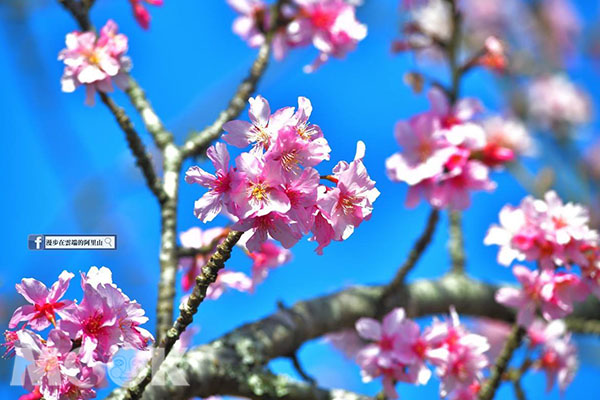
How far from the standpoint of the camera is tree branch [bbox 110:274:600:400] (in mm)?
1439

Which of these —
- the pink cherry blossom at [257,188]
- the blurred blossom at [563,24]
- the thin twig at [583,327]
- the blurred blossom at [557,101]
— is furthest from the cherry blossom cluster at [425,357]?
the blurred blossom at [563,24]

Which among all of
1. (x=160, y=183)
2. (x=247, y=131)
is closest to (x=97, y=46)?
(x=160, y=183)

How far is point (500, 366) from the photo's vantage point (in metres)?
1.65

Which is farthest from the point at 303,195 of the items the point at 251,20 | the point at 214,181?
the point at 251,20

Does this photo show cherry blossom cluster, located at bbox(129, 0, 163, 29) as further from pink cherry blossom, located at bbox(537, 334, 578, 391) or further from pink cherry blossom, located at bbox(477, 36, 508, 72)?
pink cherry blossom, located at bbox(537, 334, 578, 391)

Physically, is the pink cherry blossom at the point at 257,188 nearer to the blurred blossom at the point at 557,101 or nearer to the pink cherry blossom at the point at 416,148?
the pink cherry blossom at the point at 416,148

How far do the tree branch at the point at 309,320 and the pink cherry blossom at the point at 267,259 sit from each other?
0.51ft

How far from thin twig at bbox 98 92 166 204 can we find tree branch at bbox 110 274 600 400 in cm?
42

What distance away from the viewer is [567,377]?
6.69 ft

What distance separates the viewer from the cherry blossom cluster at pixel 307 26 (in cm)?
193

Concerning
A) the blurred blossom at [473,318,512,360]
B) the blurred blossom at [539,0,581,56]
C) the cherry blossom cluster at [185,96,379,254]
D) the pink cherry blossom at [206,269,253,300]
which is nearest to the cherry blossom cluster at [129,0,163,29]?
the pink cherry blossom at [206,269,253,300]

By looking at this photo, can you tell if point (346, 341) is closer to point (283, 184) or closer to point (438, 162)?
point (438, 162)

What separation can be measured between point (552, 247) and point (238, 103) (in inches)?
36.5

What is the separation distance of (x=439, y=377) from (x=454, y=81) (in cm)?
104
